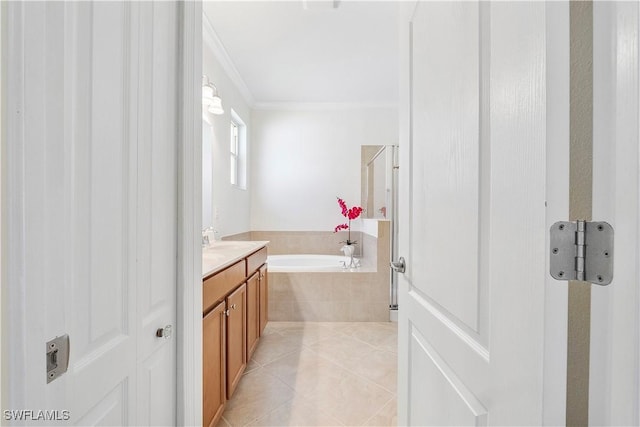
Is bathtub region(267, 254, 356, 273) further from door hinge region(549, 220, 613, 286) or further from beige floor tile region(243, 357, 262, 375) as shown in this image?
door hinge region(549, 220, 613, 286)

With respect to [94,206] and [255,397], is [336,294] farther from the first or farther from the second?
[94,206]

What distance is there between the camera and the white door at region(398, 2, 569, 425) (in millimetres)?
456

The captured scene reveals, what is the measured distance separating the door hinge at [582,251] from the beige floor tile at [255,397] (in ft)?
5.79

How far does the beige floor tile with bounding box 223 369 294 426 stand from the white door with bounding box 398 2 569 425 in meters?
1.02

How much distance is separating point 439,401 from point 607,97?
777 mm

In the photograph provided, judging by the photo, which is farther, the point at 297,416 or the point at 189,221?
the point at 297,416

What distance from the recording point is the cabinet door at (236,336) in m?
1.72

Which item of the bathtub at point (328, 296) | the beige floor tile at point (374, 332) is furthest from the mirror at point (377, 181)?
the beige floor tile at point (374, 332)

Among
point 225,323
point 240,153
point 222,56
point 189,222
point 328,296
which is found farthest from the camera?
point 240,153

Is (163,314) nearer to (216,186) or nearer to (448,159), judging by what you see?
(448,159)

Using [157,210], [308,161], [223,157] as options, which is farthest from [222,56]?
[157,210]

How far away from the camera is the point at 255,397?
1.87 metres

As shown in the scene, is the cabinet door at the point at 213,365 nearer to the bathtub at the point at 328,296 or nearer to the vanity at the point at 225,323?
the vanity at the point at 225,323

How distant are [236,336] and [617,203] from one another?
189cm
